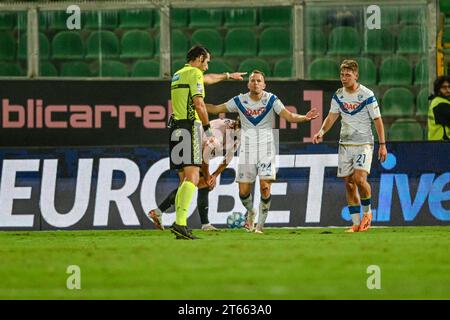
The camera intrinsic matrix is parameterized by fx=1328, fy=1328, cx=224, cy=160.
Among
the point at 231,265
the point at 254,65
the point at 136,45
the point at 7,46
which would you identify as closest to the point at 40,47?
the point at 7,46

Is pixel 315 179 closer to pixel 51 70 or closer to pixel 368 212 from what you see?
pixel 368 212

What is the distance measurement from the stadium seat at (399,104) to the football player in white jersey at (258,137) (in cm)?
352

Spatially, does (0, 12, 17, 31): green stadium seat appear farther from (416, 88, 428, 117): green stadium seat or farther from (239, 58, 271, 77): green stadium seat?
(416, 88, 428, 117): green stadium seat

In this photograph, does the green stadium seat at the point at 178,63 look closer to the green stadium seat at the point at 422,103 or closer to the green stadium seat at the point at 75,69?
the green stadium seat at the point at 75,69

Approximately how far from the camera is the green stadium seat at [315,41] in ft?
63.9

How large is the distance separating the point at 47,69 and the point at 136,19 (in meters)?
1.53

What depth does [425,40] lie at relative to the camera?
19406 mm

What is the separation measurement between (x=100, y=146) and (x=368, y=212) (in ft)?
12.0

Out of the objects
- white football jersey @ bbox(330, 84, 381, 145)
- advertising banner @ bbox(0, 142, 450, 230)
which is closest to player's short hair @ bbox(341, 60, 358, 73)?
white football jersey @ bbox(330, 84, 381, 145)

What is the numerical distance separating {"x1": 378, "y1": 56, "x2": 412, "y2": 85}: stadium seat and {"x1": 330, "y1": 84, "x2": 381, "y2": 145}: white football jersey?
3243 millimetres

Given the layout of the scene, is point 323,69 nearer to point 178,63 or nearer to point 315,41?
point 315,41

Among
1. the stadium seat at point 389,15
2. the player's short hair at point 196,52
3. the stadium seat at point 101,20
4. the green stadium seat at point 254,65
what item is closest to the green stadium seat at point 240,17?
the green stadium seat at point 254,65

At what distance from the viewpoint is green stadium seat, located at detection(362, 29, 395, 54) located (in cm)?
1955
